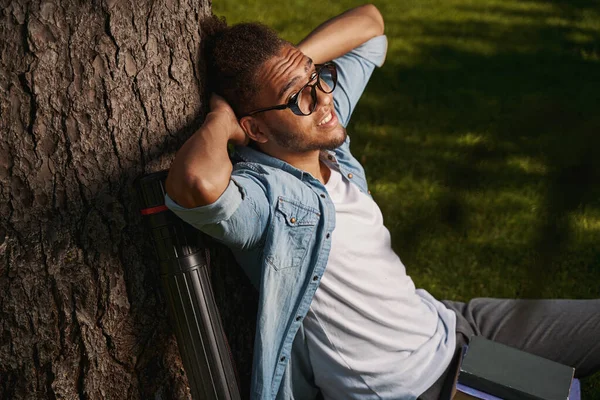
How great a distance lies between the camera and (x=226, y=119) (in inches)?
97.1

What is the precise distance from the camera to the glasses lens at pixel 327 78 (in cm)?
269

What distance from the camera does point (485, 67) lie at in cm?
203

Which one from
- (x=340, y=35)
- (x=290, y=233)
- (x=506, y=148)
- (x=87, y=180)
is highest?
(x=340, y=35)

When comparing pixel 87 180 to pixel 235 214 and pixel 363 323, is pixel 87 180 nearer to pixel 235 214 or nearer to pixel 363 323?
pixel 235 214

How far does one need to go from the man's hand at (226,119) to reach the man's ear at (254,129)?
0.9 inches

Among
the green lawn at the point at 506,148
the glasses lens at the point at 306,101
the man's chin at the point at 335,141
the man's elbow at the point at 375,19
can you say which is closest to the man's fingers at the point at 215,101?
the glasses lens at the point at 306,101

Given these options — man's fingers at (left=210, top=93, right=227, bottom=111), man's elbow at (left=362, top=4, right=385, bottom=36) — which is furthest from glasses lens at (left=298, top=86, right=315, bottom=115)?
man's elbow at (left=362, top=4, right=385, bottom=36)

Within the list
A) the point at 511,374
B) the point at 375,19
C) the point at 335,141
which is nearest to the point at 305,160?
the point at 335,141

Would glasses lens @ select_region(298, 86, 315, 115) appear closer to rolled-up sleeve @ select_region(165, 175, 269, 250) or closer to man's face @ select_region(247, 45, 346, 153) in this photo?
man's face @ select_region(247, 45, 346, 153)

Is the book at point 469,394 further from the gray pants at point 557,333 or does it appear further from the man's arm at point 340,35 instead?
the man's arm at point 340,35

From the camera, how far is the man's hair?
250cm

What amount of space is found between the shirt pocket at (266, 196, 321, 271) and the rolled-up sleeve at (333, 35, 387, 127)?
0.63 meters

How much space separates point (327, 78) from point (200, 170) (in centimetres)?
89

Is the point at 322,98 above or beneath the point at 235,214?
above
